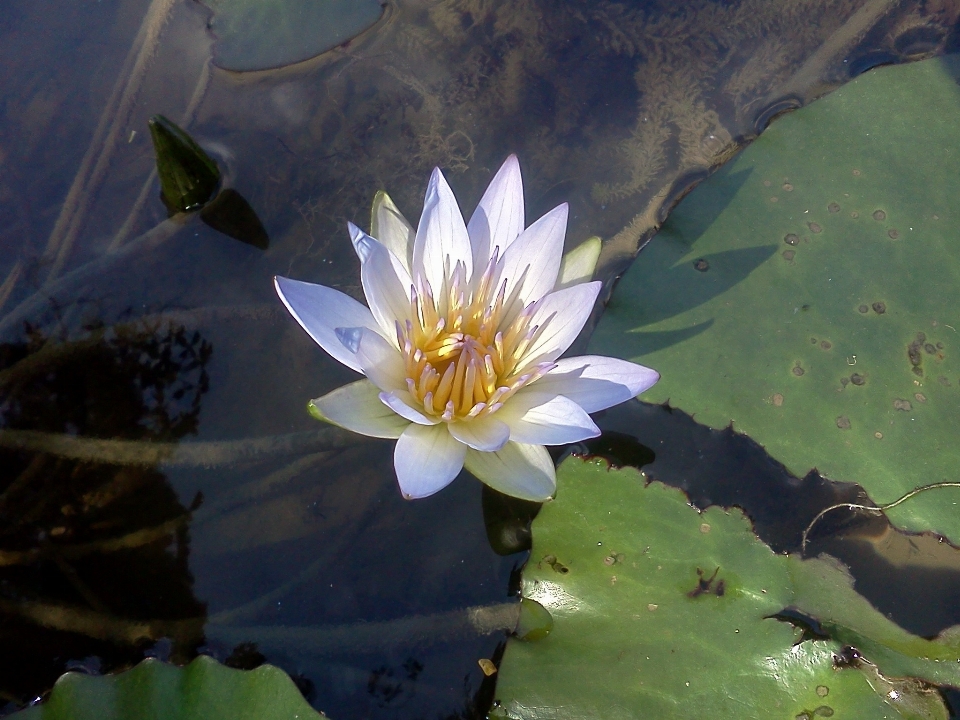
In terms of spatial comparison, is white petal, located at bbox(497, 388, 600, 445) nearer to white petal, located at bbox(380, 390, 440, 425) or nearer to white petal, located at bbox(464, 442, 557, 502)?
white petal, located at bbox(464, 442, 557, 502)

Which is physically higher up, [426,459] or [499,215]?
[499,215]

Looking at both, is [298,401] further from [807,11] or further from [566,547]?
[807,11]

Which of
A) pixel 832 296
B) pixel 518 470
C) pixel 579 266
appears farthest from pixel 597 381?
pixel 832 296

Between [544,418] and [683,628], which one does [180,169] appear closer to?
[544,418]

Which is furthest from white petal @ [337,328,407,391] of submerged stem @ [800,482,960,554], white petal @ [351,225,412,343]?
submerged stem @ [800,482,960,554]

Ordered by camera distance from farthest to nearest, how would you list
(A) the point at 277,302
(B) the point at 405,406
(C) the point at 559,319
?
(A) the point at 277,302, (C) the point at 559,319, (B) the point at 405,406

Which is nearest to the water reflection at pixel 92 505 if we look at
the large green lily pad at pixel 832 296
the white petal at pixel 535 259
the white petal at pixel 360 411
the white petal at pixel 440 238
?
the white petal at pixel 360 411
